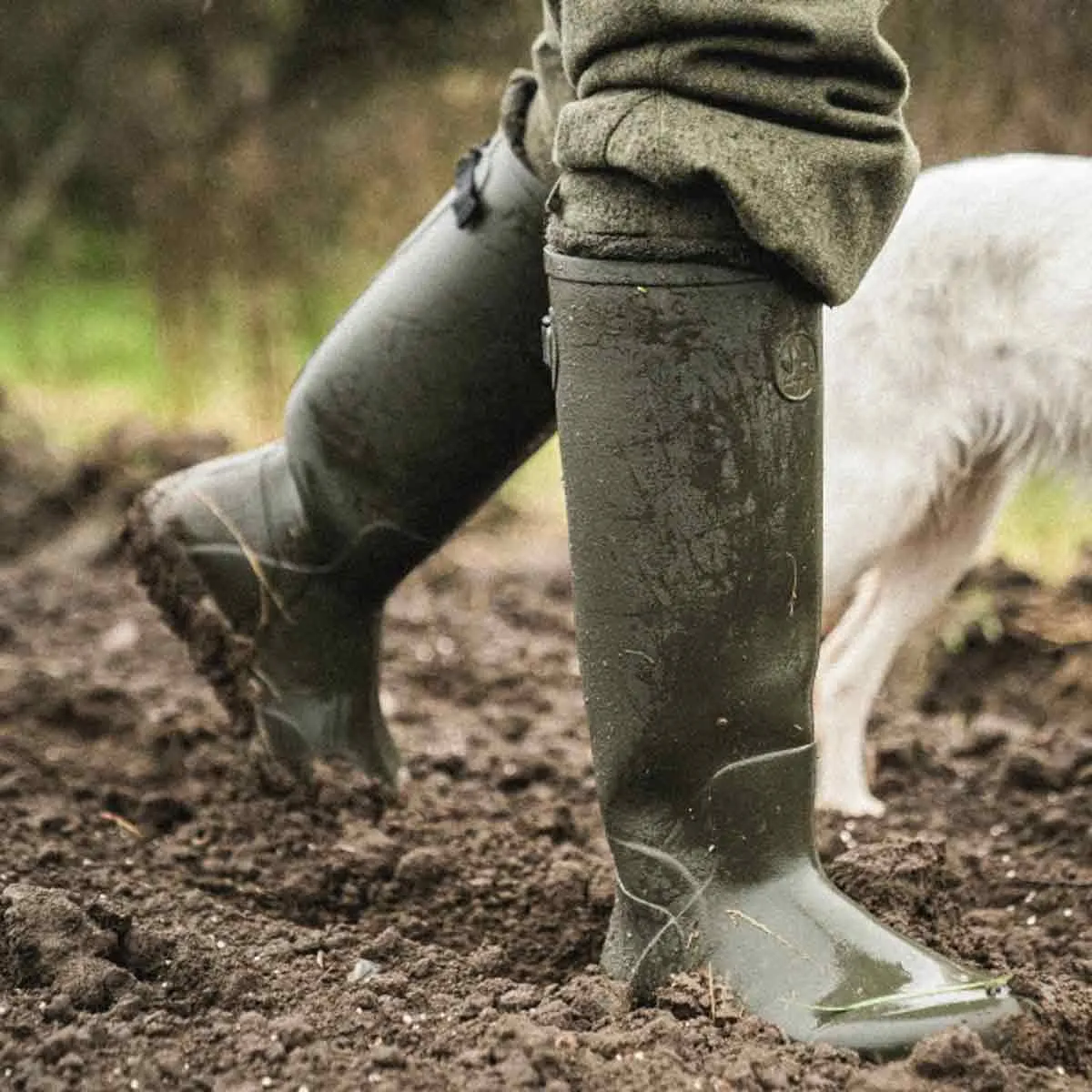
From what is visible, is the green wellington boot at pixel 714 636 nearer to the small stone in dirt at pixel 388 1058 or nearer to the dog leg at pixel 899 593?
the small stone in dirt at pixel 388 1058

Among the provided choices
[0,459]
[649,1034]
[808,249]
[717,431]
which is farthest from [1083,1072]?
[0,459]

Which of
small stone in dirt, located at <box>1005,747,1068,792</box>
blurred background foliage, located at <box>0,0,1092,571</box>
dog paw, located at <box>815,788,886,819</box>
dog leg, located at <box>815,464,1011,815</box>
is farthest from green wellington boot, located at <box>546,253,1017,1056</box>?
blurred background foliage, located at <box>0,0,1092,571</box>

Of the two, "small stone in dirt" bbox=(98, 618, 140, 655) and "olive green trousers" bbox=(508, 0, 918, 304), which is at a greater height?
"olive green trousers" bbox=(508, 0, 918, 304)

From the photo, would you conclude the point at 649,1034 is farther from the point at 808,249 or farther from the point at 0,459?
the point at 0,459

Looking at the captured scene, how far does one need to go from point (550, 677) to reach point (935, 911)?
5.37 ft

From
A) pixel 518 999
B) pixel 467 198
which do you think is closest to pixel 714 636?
pixel 518 999

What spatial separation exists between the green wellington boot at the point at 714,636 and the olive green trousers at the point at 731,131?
0.05 meters

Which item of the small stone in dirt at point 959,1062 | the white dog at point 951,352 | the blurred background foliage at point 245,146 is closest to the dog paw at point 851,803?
the white dog at point 951,352

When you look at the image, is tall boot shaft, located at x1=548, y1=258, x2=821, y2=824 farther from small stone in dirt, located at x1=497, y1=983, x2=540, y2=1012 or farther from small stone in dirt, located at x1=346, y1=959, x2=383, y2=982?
small stone in dirt, located at x1=346, y1=959, x2=383, y2=982

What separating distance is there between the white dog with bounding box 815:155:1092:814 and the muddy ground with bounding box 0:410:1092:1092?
0.47 metres

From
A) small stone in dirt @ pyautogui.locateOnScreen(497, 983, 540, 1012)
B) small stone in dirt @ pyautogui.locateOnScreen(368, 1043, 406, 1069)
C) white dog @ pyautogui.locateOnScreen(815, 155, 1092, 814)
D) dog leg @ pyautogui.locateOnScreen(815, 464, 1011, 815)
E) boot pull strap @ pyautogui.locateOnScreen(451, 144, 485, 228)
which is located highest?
boot pull strap @ pyautogui.locateOnScreen(451, 144, 485, 228)

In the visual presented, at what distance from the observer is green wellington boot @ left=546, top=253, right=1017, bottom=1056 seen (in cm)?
159

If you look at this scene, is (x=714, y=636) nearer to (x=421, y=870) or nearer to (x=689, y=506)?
(x=689, y=506)

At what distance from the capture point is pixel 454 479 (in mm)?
2221
